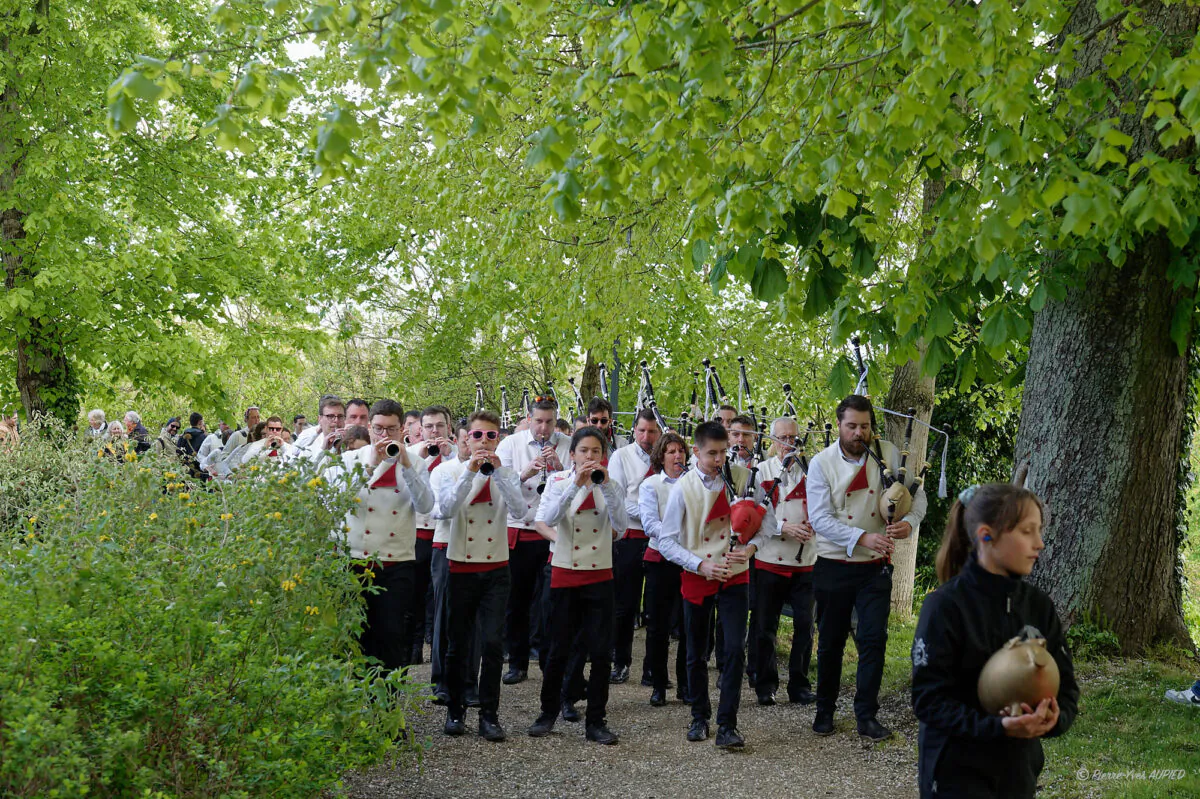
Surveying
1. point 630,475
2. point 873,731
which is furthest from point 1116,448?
point 630,475

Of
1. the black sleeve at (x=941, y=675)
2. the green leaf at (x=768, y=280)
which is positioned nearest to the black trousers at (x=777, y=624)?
the green leaf at (x=768, y=280)

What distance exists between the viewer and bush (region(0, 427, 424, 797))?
3898 mm

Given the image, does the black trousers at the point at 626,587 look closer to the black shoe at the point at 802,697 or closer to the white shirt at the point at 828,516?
the black shoe at the point at 802,697

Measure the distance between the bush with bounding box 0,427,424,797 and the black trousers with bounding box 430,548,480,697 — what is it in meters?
1.75

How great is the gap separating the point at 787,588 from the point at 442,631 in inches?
113

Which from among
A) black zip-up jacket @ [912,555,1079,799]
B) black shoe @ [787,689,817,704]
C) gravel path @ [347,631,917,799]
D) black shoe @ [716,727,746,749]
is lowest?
gravel path @ [347,631,917,799]

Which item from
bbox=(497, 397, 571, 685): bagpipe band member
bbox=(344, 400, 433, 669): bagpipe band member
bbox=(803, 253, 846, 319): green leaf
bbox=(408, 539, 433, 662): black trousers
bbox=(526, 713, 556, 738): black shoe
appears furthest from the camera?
bbox=(408, 539, 433, 662): black trousers

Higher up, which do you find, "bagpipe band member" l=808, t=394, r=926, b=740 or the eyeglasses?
the eyeglasses

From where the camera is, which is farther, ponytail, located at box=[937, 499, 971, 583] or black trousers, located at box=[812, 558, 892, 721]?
black trousers, located at box=[812, 558, 892, 721]

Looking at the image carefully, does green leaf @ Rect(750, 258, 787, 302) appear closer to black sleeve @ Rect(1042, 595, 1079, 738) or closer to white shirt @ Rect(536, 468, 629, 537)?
white shirt @ Rect(536, 468, 629, 537)

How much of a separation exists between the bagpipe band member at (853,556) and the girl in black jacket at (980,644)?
12.9 feet

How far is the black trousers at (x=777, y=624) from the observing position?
9.27 meters

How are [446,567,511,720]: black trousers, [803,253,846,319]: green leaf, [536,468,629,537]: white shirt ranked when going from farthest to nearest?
[536,468,629,537]: white shirt, [446,567,511,720]: black trousers, [803,253,846,319]: green leaf

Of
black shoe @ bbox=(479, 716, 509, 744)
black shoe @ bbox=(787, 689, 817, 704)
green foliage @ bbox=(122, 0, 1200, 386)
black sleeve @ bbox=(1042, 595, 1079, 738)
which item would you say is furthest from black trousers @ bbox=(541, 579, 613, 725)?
black sleeve @ bbox=(1042, 595, 1079, 738)
